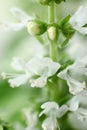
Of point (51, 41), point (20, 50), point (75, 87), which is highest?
point (51, 41)

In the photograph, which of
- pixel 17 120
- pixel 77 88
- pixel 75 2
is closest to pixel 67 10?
pixel 75 2

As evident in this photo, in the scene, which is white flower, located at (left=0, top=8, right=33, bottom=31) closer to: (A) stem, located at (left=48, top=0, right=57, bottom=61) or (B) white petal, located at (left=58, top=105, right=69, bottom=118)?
(A) stem, located at (left=48, top=0, right=57, bottom=61)

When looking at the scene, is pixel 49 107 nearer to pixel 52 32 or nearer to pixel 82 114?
pixel 82 114

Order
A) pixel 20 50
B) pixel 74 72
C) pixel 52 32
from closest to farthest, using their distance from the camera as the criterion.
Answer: pixel 52 32 < pixel 74 72 < pixel 20 50

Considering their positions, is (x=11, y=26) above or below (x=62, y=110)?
above

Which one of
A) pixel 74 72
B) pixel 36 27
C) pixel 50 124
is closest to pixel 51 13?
pixel 36 27

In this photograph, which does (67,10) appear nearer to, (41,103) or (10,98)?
(10,98)

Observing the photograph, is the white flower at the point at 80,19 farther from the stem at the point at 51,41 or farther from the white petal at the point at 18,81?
the white petal at the point at 18,81
